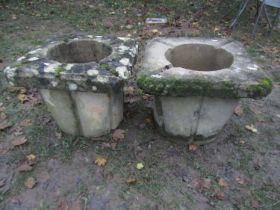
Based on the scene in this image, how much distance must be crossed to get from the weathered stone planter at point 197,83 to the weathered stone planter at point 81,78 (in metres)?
0.23

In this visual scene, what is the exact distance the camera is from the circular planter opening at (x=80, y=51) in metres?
2.85

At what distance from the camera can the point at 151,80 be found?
2.19 meters

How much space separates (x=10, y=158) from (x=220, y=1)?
17.1 ft

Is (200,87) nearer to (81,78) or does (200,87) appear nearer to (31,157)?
(81,78)

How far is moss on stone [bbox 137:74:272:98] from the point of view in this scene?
2.17 m

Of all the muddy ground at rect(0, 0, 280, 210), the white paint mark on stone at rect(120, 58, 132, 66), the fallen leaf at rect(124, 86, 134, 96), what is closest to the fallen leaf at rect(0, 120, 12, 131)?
the muddy ground at rect(0, 0, 280, 210)

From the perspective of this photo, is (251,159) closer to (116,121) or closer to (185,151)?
(185,151)

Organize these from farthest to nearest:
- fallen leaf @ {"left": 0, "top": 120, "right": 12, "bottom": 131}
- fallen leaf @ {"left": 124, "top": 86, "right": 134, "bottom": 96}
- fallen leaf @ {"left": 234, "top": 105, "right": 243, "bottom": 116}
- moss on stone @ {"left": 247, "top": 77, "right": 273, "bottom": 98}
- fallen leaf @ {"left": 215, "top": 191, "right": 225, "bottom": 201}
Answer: fallen leaf @ {"left": 124, "top": 86, "right": 134, "bottom": 96} < fallen leaf @ {"left": 234, "top": 105, "right": 243, "bottom": 116} < fallen leaf @ {"left": 0, "top": 120, "right": 12, "bottom": 131} < fallen leaf @ {"left": 215, "top": 191, "right": 225, "bottom": 201} < moss on stone @ {"left": 247, "top": 77, "right": 273, "bottom": 98}

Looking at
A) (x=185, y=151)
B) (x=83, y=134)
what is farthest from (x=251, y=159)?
(x=83, y=134)

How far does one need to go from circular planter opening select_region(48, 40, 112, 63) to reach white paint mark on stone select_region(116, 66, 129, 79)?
542mm

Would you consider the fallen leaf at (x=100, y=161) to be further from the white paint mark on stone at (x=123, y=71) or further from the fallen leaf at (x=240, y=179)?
the fallen leaf at (x=240, y=179)

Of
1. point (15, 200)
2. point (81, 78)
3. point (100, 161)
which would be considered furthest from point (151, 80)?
point (15, 200)

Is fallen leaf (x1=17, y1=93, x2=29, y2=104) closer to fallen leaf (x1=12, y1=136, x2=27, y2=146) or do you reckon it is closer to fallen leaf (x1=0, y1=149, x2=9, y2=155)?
fallen leaf (x1=12, y1=136, x2=27, y2=146)

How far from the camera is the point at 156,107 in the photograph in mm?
2727
